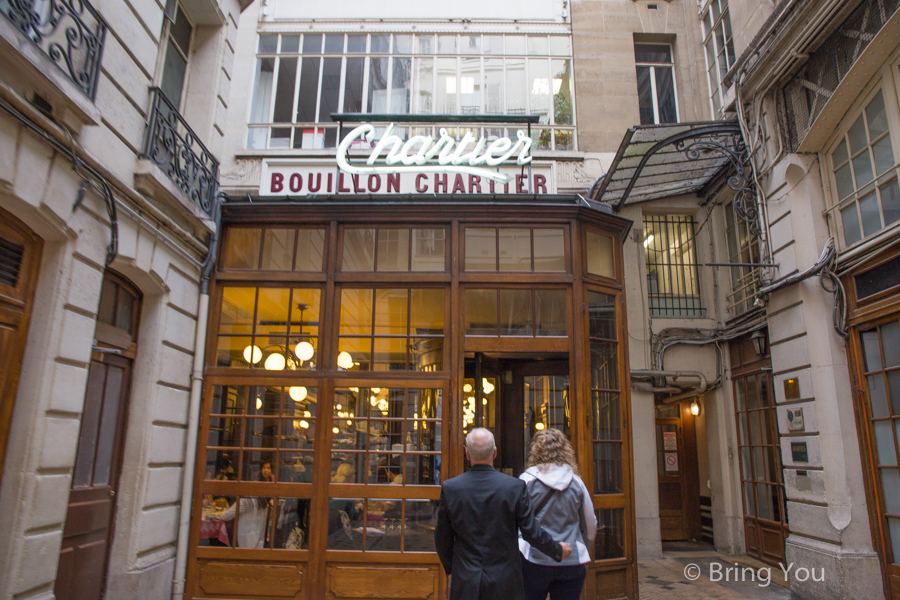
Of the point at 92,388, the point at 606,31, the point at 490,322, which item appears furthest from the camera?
the point at 606,31

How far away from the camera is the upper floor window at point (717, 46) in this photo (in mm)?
10062

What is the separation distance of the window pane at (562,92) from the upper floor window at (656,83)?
1733mm

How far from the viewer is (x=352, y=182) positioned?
8781 mm

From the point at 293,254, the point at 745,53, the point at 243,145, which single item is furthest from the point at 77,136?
the point at 745,53

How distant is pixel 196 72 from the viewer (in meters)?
7.64

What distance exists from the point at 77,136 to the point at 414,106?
680cm

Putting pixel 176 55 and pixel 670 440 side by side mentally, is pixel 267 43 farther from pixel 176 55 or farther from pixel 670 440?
pixel 670 440

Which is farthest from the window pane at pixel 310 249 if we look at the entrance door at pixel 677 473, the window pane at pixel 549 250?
the entrance door at pixel 677 473

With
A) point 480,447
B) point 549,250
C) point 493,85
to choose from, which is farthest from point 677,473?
point 480,447

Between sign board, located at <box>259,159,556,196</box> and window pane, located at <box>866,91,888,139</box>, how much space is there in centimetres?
419

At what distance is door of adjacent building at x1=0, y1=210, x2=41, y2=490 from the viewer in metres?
4.27

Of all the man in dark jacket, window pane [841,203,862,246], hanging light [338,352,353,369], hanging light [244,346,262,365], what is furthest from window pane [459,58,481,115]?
the man in dark jacket

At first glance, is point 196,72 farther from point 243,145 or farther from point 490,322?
point 490,322

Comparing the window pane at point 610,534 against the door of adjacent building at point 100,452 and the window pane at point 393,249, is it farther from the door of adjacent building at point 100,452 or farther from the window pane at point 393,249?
the door of adjacent building at point 100,452
